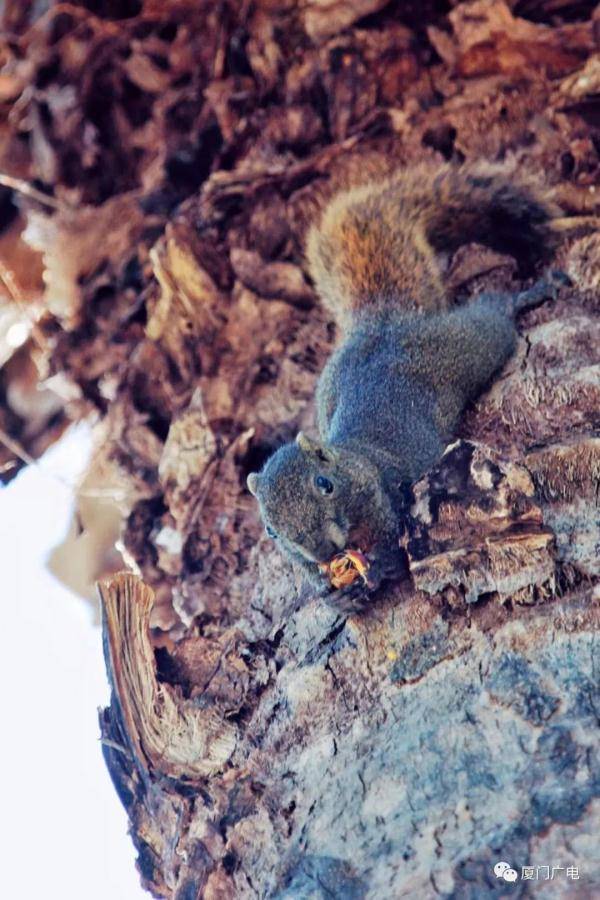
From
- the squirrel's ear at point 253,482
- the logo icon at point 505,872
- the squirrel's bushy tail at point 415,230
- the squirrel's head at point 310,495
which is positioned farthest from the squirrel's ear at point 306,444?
the logo icon at point 505,872

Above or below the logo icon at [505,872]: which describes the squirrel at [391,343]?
below

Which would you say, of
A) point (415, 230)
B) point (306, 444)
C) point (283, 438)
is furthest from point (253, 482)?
point (415, 230)

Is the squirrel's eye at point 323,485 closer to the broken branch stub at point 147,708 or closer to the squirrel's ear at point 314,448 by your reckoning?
the squirrel's ear at point 314,448

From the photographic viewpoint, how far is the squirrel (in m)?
2.44

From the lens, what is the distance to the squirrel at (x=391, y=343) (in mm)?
2443

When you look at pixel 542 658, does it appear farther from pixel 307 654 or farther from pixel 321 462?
pixel 321 462

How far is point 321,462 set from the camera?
2.51m

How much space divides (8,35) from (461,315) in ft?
6.57

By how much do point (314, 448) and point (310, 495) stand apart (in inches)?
5.4

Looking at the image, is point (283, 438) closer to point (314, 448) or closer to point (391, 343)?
point (314, 448)

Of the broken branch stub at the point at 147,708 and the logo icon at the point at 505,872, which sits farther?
the broken branch stub at the point at 147,708

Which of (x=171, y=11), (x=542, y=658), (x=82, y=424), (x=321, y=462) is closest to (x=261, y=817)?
(x=542, y=658)

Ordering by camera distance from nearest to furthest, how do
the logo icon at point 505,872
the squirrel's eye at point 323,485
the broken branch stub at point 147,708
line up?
the logo icon at point 505,872, the broken branch stub at point 147,708, the squirrel's eye at point 323,485

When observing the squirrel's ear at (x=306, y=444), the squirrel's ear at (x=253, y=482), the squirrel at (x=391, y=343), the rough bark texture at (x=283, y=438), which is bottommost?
the squirrel at (x=391, y=343)
